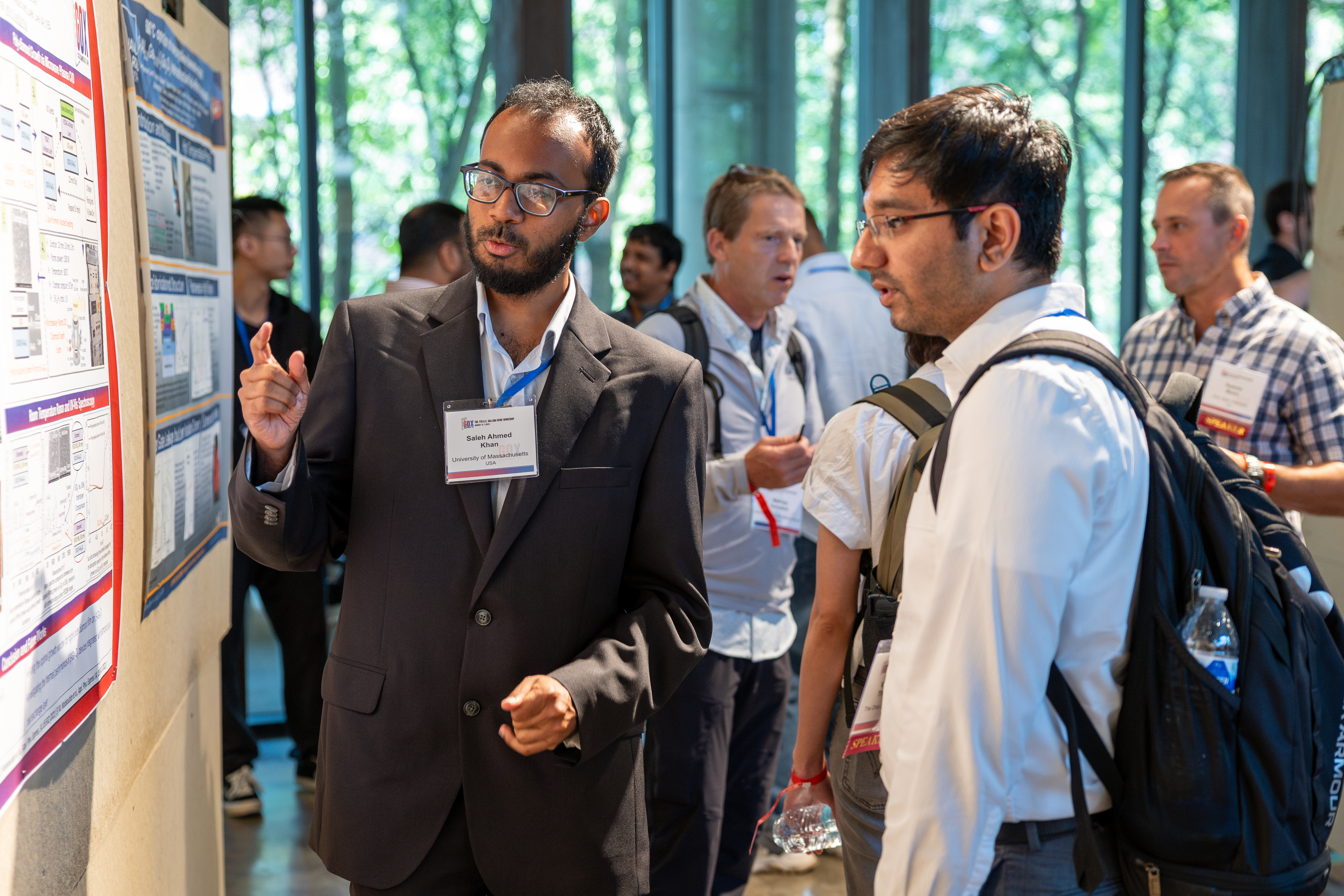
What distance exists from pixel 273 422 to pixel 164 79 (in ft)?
2.54

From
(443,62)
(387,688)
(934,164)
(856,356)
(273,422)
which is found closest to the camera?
(934,164)

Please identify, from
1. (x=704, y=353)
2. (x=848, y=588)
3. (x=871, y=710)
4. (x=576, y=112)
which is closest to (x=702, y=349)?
(x=704, y=353)

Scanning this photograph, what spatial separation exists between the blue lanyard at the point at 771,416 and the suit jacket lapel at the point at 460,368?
1.27 meters

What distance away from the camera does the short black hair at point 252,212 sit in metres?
4.09

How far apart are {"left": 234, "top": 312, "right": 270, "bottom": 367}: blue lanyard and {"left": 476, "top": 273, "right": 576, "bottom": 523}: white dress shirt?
2.51 m

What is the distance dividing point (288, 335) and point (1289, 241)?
457 centimetres

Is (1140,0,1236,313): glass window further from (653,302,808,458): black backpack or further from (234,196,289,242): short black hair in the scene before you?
(234,196,289,242): short black hair

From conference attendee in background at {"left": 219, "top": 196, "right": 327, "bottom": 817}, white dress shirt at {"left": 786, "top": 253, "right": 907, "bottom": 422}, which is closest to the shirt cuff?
white dress shirt at {"left": 786, "top": 253, "right": 907, "bottom": 422}

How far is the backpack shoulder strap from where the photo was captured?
1639 mm

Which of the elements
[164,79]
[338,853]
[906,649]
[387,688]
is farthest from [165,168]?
[906,649]

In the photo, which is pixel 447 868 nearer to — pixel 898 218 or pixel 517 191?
pixel 517 191

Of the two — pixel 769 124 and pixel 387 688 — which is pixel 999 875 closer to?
pixel 387 688

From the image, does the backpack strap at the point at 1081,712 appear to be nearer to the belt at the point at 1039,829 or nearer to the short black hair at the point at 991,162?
the belt at the point at 1039,829

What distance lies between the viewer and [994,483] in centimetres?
108
